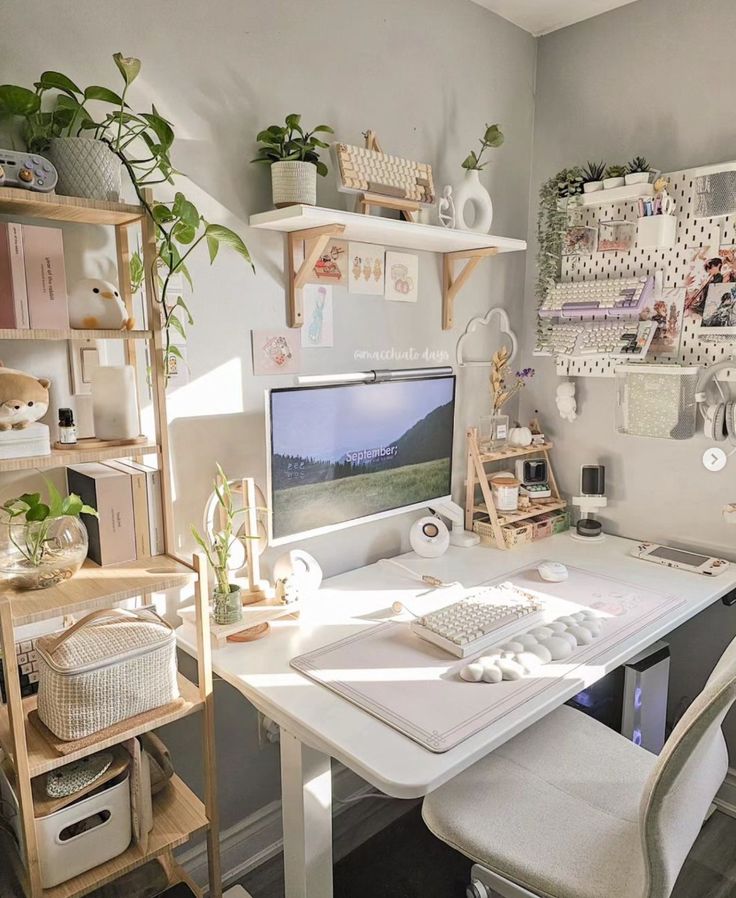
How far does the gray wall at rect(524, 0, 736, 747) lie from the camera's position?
6.67 ft

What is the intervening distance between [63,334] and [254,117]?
0.81 metres

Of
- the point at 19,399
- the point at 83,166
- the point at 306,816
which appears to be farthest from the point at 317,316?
the point at 306,816

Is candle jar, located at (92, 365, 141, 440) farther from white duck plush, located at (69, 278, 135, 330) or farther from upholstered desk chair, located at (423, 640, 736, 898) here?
upholstered desk chair, located at (423, 640, 736, 898)

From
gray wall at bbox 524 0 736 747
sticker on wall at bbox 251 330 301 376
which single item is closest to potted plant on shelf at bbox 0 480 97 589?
sticker on wall at bbox 251 330 301 376

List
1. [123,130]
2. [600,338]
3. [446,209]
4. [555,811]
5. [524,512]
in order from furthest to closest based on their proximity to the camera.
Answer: [524,512], [600,338], [446,209], [123,130], [555,811]

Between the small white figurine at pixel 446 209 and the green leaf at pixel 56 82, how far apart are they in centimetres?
105

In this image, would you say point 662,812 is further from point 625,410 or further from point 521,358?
point 521,358

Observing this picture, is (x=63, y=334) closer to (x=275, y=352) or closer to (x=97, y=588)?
(x=97, y=588)

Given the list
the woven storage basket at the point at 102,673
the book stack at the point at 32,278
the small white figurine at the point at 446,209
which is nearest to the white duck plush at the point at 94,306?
the book stack at the point at 32,278

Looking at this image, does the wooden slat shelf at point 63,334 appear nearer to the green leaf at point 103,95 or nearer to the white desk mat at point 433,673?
the green leaf at point 103,95

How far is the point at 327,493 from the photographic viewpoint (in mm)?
1863

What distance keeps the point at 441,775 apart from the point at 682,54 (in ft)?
6.90

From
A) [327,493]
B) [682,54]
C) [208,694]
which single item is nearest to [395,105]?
[682,54]

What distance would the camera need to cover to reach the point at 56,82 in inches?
48.4
